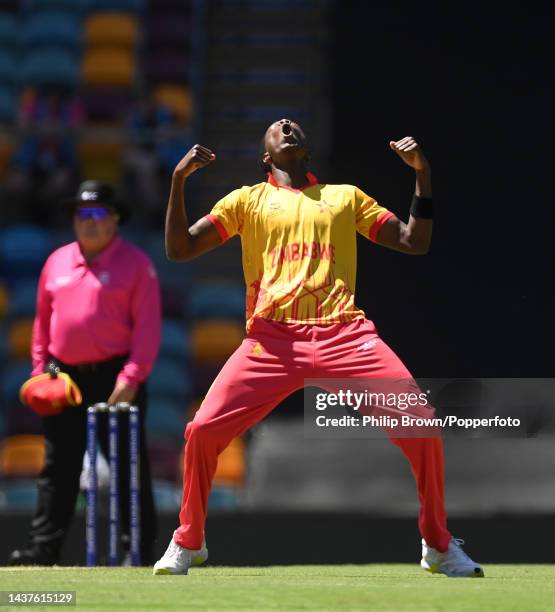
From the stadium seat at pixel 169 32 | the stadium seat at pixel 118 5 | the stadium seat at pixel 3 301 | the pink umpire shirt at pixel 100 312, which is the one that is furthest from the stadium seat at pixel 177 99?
the pink umpire shirt at pixel 100 312

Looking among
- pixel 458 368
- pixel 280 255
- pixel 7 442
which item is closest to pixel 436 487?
pixel 280 255

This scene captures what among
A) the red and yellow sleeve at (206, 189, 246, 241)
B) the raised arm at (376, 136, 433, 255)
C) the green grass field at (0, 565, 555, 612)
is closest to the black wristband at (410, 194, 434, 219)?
the raised arm at (376, 136, 433, 255)

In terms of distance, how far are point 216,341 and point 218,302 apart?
0.30 m

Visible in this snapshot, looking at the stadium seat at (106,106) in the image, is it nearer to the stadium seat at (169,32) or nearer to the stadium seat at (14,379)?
the stadium seat at (169,32)

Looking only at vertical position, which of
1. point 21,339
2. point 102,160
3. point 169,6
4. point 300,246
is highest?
point 169,6

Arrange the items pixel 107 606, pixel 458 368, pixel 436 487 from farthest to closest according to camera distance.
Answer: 1. pixel 458 368
2. pixel 436 487
3. pixel 107 606

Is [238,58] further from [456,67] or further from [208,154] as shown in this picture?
[208,154]

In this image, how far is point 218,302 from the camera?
426 inches

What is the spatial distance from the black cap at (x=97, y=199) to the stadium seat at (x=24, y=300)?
169 inches

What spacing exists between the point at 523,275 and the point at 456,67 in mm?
2108

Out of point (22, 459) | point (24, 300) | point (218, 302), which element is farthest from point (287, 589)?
point (24, 300)

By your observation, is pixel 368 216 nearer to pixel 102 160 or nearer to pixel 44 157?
pixel 44 157

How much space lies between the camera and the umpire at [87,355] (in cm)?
615

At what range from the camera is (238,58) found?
12828 mm
